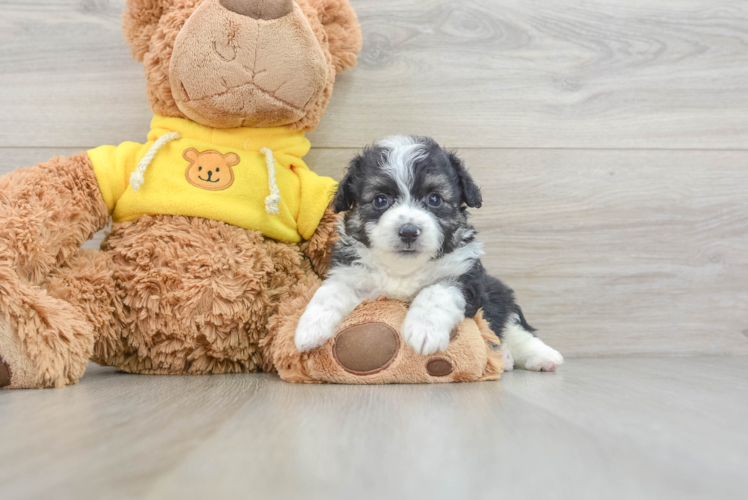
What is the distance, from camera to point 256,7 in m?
1.68

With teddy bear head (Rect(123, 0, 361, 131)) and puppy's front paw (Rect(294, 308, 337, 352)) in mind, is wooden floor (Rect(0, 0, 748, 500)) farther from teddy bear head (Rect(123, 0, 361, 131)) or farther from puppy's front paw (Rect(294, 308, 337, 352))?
puppy's front paw (Rect(294, 308, 337, 352))

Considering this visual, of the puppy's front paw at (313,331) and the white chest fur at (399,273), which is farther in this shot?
the white chest fur at (399,273)

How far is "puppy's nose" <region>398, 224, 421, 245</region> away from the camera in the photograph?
153 cm

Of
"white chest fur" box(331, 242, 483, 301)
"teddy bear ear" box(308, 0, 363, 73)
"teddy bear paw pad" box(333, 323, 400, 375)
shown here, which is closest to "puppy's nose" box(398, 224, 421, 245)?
"white chest fur" box(331, 242, 483, 301)

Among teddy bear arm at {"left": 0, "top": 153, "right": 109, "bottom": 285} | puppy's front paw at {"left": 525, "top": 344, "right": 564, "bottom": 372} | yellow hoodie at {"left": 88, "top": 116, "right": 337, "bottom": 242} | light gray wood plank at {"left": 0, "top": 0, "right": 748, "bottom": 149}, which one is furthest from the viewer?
light gray wood plank at {"left": 0, "top": 0, "right": 748, "bottom": 149}

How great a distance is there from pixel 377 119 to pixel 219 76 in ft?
2.57

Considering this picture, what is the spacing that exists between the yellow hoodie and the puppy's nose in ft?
1.52

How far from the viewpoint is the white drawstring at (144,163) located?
5.68ft

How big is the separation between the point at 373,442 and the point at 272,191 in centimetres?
107

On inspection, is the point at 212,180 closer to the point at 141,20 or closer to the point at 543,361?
the point at 141,20

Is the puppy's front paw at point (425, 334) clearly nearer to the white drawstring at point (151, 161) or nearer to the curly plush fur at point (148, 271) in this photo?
the curly plush fur at point (148, 271)

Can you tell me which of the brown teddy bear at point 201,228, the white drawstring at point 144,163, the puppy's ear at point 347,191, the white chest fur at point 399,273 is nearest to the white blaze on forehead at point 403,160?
the puppy's ear at point 347,191

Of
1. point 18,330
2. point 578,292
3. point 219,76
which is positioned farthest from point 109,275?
point 578,292

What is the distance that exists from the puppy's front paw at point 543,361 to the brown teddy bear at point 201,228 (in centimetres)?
36
